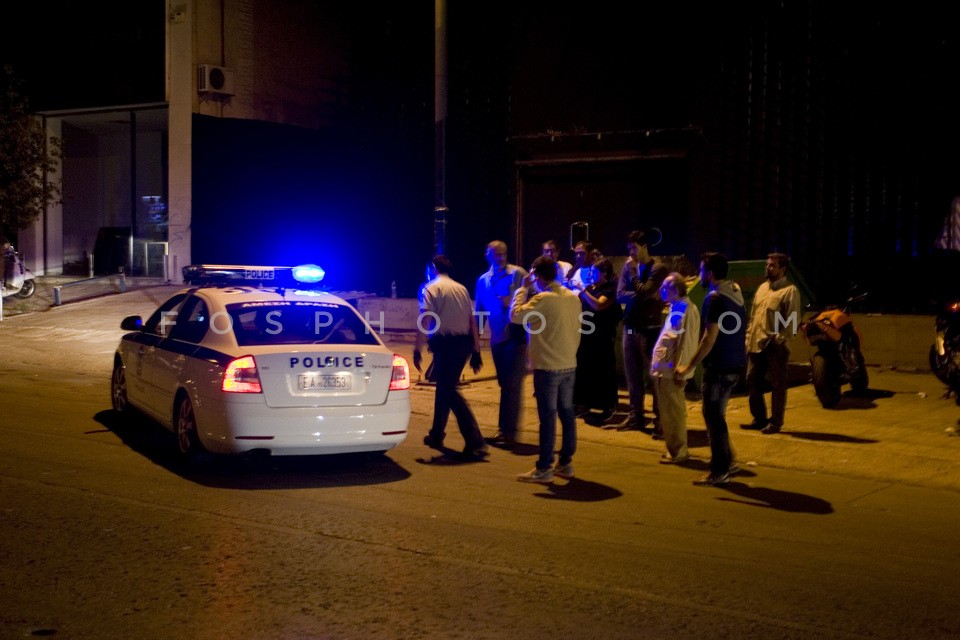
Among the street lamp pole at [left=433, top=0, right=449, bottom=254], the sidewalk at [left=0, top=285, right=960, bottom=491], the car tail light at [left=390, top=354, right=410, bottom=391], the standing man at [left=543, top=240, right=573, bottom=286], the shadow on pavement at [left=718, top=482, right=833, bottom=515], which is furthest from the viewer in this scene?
the street lamp pole at [left=433, top=0, right=449, bottom=254]

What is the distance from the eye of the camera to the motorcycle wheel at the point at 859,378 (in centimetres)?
1212

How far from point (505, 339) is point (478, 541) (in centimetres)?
361

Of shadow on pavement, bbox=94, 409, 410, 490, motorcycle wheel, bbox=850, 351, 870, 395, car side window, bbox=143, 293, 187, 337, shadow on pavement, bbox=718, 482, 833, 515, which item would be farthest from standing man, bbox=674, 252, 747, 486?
car side window, bbox=143, 293, 187, 337

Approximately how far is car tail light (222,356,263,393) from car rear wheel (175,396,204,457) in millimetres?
557

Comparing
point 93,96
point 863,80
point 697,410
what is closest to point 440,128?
point 697,410

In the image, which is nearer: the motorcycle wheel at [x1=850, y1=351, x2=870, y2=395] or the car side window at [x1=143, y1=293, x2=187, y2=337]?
the car side window at [x1=143, y1=293, x2=187, y2=337]

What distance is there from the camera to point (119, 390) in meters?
10.8

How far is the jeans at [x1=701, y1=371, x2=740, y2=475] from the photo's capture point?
829 cm

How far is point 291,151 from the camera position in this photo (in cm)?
2625

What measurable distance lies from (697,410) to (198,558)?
700 cm

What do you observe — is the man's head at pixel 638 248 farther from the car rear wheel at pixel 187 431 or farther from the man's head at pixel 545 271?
the car rear wheel at pixel 187 431

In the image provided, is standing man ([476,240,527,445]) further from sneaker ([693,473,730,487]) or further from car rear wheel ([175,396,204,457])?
car rear wheel ([175,396,204,457])

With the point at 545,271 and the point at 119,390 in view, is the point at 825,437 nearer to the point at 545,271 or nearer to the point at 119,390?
the point at 545,271

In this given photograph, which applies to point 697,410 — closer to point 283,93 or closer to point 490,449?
point 490,449
